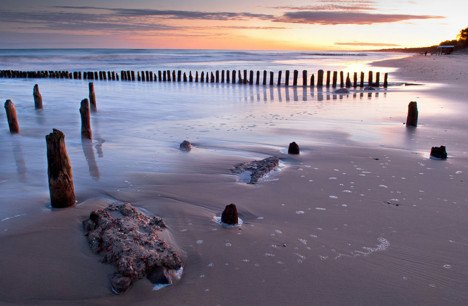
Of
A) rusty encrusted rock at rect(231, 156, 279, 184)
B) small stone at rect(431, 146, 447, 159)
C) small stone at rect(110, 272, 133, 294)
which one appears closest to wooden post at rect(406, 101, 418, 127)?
small stone at rect(431, 146, 447, 159)

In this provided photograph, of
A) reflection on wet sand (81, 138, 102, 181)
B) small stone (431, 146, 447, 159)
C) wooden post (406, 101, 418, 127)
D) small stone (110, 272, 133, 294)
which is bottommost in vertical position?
small stone (110, 272, 133, 294)

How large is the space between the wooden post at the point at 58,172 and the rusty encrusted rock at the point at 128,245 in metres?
0.52

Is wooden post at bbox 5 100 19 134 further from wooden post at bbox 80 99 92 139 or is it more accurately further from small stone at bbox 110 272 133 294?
small stone at bbox 110 272 133 294

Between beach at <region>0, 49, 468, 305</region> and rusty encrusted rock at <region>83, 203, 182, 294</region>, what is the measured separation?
8 cm

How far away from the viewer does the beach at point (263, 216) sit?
2.33 m

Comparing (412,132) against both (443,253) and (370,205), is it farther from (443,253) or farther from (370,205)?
(443,253)

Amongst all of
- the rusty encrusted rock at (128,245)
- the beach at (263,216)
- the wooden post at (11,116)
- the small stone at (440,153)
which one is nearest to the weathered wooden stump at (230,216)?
the beach at (263,216)

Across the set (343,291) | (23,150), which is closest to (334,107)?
(23,150)

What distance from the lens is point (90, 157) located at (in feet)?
18.6

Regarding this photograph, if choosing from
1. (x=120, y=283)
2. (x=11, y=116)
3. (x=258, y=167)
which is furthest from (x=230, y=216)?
(x=11, y=116)

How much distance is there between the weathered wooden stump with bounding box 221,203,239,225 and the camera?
3.14 meters

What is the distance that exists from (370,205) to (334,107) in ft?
26.1

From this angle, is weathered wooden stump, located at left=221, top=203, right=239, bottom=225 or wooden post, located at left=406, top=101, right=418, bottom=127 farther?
wooden post, located at left=406, top=101, right=418, bottom=127

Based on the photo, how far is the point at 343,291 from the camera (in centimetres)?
232
